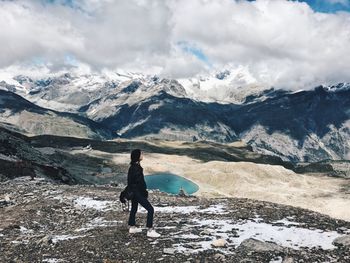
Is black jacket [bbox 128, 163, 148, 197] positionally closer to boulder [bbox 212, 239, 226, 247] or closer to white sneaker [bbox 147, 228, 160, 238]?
white sneaker [bbox 147, 228, 160, 238]

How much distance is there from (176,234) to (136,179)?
3.59 m

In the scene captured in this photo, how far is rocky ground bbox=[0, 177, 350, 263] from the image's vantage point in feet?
67.9

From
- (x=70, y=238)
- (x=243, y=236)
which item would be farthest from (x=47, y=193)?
(x=243, y=236)

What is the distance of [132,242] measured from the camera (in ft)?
76.0

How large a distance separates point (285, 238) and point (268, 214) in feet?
18.6

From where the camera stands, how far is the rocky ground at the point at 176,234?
2070 cm

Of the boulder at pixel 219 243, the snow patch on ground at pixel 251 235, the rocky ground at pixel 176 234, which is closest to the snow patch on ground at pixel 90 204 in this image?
the rocky ground at pixel 176 234

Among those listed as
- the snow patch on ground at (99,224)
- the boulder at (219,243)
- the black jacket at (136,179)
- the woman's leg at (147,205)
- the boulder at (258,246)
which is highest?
the black jacket at (136,179)

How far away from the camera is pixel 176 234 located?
2455 centimetres

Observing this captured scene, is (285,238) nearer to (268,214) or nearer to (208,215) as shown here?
(268,214)

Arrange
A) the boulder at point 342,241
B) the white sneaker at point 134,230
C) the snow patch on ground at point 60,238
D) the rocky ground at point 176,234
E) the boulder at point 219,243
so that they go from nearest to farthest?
the rocky ground at point 176,234
the boulder at point 342,241
the boulder at point 219,243
the white sneaker at point 134,230
the snow patch on ground at point 60,238

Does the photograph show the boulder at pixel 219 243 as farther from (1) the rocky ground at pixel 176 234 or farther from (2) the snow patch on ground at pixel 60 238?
(2) the snow patch on ground at pixel 60 238

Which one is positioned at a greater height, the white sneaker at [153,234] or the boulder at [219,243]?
the boulder at [219,243]

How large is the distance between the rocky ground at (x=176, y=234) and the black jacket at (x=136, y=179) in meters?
2.43
